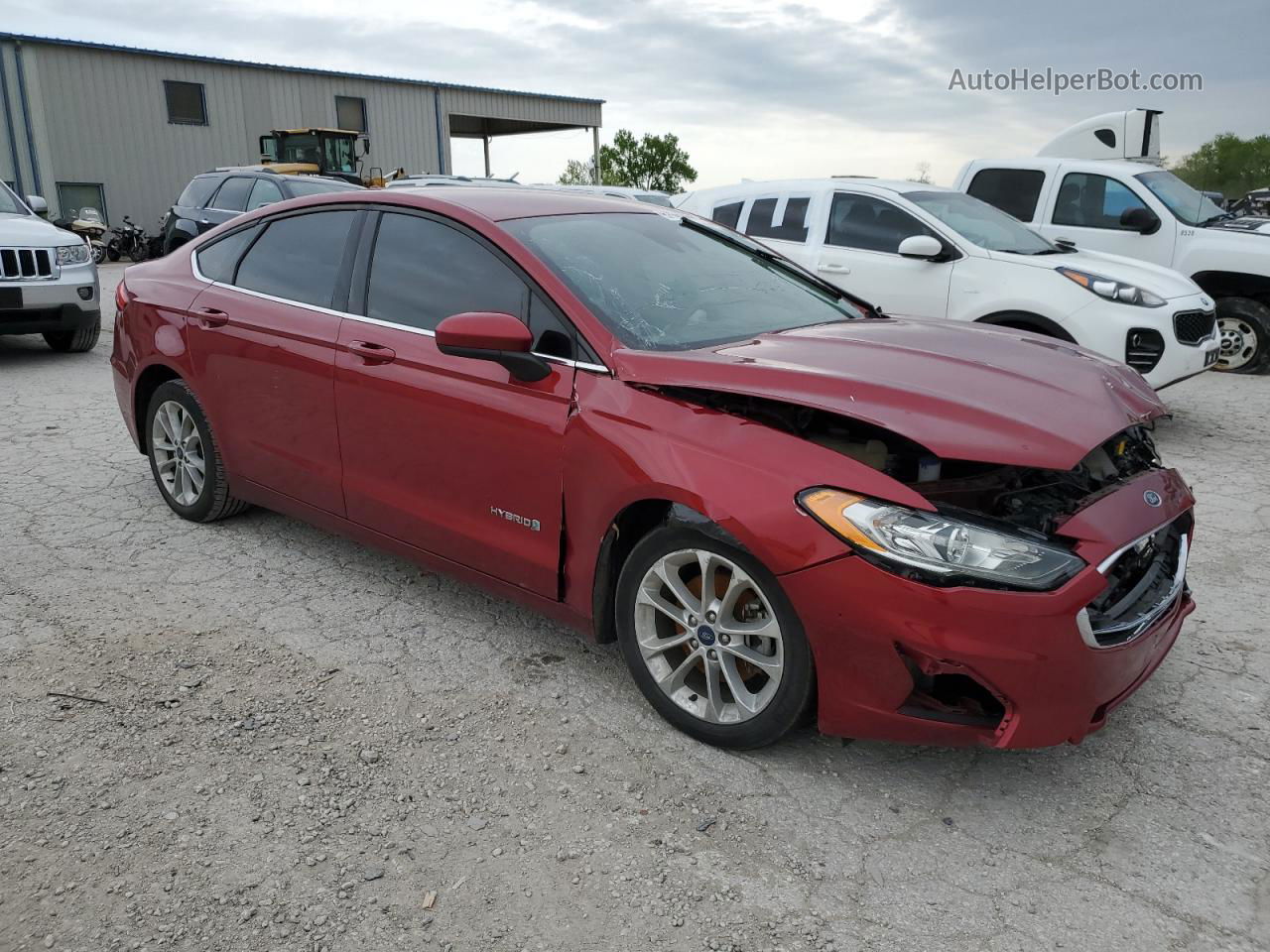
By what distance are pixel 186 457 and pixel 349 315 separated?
1.45 metres

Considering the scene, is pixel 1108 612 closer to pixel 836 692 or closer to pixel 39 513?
pixel 836 692

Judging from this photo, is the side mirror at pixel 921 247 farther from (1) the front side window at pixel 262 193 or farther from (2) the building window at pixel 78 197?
(2) the building window at pixel 78 197

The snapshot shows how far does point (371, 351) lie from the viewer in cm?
357

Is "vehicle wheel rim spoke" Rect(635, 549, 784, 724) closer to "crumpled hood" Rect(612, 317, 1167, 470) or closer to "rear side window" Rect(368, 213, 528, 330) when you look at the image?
"crumpled hood" Rect(612, 317, 1167, 470)

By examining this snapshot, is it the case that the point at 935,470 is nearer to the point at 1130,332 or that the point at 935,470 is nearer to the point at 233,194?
the point at 1130,332

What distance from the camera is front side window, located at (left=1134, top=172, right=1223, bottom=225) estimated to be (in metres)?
9.16

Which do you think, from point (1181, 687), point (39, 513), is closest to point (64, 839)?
point (39, 513)

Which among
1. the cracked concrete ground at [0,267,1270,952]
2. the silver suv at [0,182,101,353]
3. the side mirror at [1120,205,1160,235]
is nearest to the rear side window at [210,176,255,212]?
the silver suv at [0,182,101,353]

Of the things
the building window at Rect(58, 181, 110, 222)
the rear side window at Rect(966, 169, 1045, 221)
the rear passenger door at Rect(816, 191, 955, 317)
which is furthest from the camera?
the building window at Rect(58, 181, 110, 222)

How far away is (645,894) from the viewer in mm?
2330

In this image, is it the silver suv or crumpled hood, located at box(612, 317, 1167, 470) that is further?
the silver suv

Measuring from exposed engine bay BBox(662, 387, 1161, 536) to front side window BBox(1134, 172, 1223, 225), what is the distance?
25.0 feet

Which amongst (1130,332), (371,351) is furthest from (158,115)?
(371,351)

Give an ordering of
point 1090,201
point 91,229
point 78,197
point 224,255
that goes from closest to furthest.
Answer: point 224,255 → point 1090,201 → point 91,229 → point 78,197
